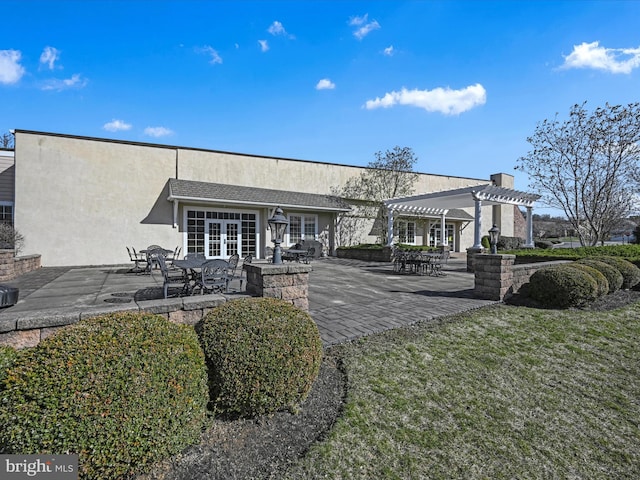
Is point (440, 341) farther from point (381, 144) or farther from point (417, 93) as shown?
point (381, 144)

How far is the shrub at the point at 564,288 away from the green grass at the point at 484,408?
148cm

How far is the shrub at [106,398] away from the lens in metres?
1.83

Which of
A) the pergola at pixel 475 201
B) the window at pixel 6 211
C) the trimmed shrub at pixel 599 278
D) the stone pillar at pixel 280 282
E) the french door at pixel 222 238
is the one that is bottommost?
the trimmed shrub at pixel 599 278

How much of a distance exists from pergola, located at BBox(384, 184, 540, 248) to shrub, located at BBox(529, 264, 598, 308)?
590 centimetres

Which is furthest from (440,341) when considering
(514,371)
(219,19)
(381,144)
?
(381,144)

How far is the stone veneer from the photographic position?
7125 mm

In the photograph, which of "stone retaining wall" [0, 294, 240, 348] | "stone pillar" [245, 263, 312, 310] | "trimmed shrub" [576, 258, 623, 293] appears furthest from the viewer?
"trimmed shrub" [576, 258, 623, 293]

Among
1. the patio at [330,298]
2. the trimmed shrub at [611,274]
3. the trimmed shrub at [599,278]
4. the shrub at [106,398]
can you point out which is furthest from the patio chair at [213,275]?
the trimmed shrub at [611,274]

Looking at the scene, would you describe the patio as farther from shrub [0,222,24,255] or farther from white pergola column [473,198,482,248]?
white pergola column [473,198,482,248]

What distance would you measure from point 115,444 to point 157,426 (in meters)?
0.25

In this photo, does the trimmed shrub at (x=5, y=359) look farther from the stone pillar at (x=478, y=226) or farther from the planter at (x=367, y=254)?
the planter at (x=367, y=254)

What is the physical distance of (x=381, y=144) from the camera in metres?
19.9

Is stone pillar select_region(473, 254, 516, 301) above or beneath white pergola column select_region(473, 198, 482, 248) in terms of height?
beneath

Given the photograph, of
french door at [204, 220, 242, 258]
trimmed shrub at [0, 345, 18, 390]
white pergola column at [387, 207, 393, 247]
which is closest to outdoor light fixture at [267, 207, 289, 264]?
trimmed shrub at [0, 345, 18, 390]
